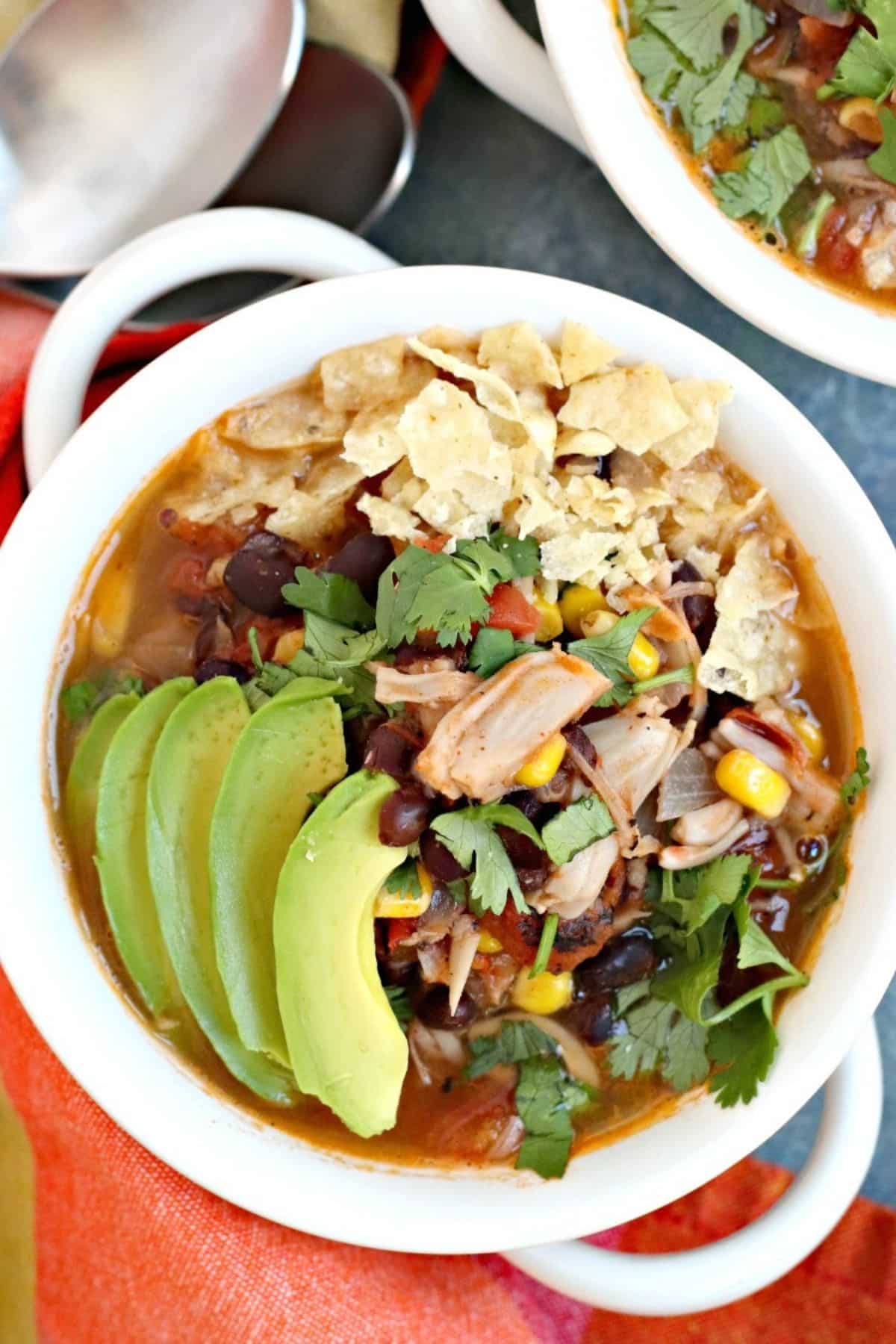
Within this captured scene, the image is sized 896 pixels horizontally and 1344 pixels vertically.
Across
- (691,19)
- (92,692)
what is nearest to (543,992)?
(92,692)

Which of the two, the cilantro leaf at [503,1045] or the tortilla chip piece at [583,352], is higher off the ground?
the tortilla chip piece at [583,352]

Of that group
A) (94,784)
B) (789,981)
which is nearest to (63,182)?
(94,784)

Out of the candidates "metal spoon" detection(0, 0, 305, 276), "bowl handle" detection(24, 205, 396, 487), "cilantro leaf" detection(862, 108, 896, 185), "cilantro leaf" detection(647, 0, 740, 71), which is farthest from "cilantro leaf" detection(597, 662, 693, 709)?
"metal spoon" detection(0, 0, 305, 276)

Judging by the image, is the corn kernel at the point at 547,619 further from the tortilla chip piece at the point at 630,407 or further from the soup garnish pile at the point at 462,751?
Answer: the tortilla chip piece at the point at 630,407

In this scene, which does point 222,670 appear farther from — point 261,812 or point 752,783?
point 752,783

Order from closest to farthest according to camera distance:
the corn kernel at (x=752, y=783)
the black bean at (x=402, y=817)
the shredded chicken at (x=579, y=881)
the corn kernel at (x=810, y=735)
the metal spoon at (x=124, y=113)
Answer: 1. the black bean at (x=402, y=817)
2. the shredded chicken at (x=579, y=881)
3. the corn kernel at (x=752, y=783)
4. the corn kernel at (x=810, y=735)
5. the metal spoon at (x=124, y=113)

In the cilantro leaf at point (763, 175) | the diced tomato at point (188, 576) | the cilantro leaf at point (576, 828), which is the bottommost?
the cilantro leaf at point (576, 828)

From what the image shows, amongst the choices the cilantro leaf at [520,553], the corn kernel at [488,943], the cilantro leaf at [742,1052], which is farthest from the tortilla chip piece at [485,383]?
the cilantro leaf at [742,1052]
